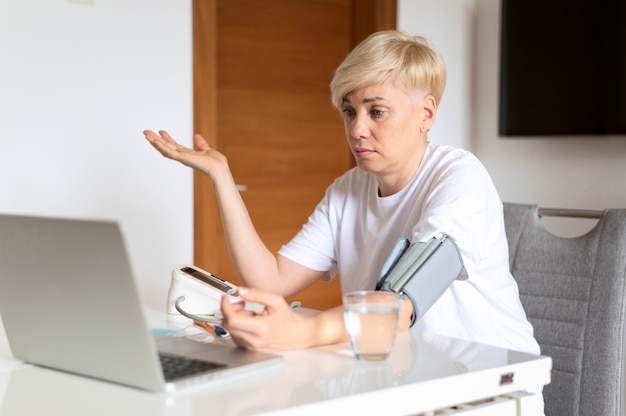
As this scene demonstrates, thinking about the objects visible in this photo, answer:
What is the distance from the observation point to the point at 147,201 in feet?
10.4

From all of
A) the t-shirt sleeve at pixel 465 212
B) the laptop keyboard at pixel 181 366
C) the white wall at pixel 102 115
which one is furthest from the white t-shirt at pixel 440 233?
the white wall at pixel 102 115

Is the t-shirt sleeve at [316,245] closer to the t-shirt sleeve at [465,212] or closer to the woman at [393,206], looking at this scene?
the woman at [393,206]

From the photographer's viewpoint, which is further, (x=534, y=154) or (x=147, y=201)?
(x=534, y=154)

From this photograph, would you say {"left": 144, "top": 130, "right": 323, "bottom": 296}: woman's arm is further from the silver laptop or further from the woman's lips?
the silver laptop

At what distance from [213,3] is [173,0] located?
0.60 ft

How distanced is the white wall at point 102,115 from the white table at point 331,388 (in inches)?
68.7

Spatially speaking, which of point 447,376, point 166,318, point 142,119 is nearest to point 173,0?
point 142,119

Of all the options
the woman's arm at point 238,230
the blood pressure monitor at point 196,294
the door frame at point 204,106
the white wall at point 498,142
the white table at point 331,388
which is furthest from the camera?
the white wall at point 498,142

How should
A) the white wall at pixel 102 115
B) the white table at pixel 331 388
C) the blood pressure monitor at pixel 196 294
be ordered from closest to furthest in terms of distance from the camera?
the white table at pixel 331 388 → the blood pressure monitor at pixel 196 294 → the white wall at pixel 102 115

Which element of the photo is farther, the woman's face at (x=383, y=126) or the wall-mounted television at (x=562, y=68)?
the wall-mounted television at (x=562, y=68)

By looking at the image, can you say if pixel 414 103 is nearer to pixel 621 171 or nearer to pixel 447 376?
pixel 447 376

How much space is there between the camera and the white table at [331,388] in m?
0.99

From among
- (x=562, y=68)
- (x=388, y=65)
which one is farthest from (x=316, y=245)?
(x=562, y=68)

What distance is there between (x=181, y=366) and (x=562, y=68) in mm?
2886
